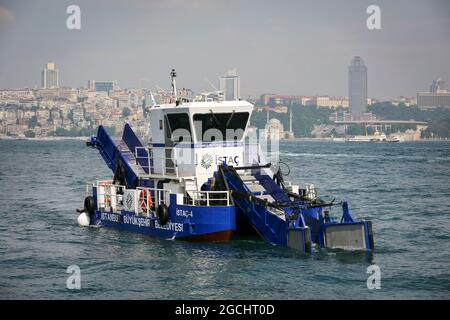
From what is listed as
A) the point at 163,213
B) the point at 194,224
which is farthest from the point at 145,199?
the point at 194,224

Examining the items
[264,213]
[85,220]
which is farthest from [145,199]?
[264,213]

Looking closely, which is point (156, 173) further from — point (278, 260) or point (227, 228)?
point (278, 260)

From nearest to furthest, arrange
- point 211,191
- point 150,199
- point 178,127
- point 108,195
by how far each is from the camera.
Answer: point 211,191 → point 178,127 → point 150,199 → point 108,195

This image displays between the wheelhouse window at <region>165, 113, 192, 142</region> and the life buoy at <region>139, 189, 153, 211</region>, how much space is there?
6.27 ft

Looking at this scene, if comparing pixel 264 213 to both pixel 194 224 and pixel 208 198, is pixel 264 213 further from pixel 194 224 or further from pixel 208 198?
pixel 194 224

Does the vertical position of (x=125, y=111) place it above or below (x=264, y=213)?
above

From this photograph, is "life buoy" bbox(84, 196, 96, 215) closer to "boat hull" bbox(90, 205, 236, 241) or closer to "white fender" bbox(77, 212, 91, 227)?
"white fender" bbox(77, 212, 91, 227)

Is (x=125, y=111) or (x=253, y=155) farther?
(x=125, y=111)

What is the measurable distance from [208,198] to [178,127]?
3.15m

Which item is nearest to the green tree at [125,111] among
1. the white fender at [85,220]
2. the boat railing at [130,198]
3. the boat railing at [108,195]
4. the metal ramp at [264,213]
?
the white fender at [85,220]

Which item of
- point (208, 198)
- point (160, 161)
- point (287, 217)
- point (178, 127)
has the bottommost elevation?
point (287, 217)

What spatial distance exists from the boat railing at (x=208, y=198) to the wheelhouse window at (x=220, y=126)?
176 centimetres

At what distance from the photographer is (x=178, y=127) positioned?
26.4m

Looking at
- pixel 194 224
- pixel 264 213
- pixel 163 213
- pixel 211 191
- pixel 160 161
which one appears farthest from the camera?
pixel 160 161
